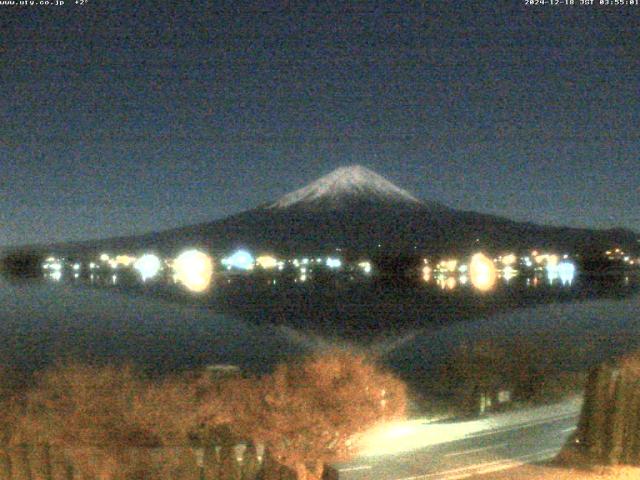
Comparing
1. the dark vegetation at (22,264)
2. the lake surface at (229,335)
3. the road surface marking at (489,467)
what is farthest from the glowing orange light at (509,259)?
the road surface marking at (489,467)

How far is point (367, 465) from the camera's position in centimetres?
1020

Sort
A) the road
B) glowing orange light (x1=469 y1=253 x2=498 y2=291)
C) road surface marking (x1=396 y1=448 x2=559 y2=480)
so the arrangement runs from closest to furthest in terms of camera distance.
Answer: road surface marking (x1=396 y1=448 x2=559 y2=480) < the road < glowing orange light (x1=469 y1=253 x2=498 y2=291)

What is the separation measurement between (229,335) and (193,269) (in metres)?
44.1

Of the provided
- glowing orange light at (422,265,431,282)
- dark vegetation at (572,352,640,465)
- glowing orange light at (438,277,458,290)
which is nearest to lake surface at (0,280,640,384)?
glowing orange light at (438,277,458,290)

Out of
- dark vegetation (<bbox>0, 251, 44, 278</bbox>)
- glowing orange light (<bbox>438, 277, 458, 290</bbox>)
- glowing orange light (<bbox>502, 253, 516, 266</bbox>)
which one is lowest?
glowing orange light (<bbox>438, 277, 458, 290</bbox>)

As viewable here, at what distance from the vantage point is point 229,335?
105ft

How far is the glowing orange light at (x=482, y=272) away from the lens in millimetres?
55675

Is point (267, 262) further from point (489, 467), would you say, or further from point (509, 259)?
point (489, 467)

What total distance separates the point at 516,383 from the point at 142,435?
994cm

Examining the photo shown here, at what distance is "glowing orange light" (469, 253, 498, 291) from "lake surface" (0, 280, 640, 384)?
1334cm

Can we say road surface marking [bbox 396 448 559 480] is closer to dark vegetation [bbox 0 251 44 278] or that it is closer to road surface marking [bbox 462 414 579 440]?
road surface marking [bbox 462 414 579 440]

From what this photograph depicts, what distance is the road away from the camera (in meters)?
8.85

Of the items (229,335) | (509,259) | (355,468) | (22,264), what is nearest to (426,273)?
(509,259)

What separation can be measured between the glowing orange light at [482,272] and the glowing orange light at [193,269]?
1621 centimetres
